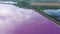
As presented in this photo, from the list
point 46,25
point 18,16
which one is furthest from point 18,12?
point 46,25

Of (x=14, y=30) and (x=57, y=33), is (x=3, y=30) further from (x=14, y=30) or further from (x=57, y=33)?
(x=57, y=33)

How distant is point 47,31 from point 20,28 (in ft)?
0.27

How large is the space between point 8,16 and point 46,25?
0.14 m

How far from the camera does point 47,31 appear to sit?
0.33 meters

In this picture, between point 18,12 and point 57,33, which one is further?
point 18,12

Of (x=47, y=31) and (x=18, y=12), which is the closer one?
(x=47, y=31)

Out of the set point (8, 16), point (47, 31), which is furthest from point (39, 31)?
point (8, 16)

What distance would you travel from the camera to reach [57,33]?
33 centimetres

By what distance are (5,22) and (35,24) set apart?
99mm

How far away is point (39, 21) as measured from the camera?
14.4 inches

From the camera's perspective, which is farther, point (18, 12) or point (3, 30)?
point (18, 12)

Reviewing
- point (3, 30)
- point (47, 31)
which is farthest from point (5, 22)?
point (47, 31)

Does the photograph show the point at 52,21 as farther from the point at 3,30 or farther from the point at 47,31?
the point at 3,30

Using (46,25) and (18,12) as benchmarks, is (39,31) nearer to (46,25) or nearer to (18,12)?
(46,25)
